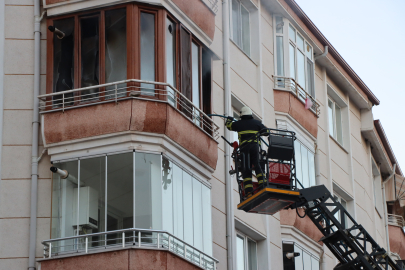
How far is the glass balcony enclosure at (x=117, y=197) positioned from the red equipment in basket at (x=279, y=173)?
204 centimetres

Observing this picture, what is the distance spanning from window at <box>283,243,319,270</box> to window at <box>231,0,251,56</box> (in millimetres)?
5834

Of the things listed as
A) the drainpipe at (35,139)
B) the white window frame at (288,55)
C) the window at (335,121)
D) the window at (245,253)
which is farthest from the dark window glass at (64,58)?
the window at (335,121)

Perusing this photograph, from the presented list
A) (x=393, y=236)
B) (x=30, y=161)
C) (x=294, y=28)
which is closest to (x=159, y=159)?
(x=30, y=161)

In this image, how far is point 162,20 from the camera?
1886 cm

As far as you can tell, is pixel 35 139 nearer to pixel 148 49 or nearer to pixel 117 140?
pixel 117 140

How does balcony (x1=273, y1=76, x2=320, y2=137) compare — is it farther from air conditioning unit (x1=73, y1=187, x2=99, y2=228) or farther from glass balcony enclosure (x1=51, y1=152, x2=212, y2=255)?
air conditioning unit (x1=73, y1=187, x2=99, y2=228)

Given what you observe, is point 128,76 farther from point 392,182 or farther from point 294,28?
point 392,182

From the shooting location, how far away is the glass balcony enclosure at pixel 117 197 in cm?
1709

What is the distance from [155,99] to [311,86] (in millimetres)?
10959

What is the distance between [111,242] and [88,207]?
3.15 feet

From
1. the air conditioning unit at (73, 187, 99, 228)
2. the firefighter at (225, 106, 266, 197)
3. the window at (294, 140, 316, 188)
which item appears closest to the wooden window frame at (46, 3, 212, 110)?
the firefighter at (225, 106, 266, 197)

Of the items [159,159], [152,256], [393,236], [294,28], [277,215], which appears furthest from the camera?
[393,236]

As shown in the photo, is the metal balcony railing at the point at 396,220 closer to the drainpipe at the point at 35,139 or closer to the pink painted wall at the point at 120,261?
the pink painted wall at the point at 120,261

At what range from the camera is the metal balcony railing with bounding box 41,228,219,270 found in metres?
16.8
